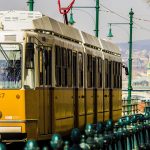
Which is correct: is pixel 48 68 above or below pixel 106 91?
above

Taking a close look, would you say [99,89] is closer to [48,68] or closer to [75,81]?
[75,81]

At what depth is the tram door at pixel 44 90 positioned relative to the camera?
1709cm

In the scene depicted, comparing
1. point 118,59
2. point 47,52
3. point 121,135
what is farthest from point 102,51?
point 121,135

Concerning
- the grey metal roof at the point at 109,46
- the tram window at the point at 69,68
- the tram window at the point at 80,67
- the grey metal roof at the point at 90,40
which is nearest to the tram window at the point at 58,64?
the tram window at the point at 69,68

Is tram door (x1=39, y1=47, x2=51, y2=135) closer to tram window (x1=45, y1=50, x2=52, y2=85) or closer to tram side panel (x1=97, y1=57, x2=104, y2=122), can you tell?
tram window (x1=45, y1=50, x2=52, y2=85)

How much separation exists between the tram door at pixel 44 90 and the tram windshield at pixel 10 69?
2.14 feet

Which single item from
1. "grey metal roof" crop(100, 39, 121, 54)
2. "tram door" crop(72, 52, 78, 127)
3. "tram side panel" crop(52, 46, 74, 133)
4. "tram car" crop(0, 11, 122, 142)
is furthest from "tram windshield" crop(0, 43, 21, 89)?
"grey metal roof" crop(100, 39, 121, 54)

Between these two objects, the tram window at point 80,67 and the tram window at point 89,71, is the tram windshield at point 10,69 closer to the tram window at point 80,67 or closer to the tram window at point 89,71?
the tram window at point 80,67

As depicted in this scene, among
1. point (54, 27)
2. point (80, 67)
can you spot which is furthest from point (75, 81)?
point (54, 27)

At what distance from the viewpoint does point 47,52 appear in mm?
17562

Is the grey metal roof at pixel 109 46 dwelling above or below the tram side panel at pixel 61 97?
above

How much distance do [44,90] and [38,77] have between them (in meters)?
Result: 0.65

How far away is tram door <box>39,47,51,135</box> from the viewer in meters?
17.1

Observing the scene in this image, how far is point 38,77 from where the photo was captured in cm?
1691
